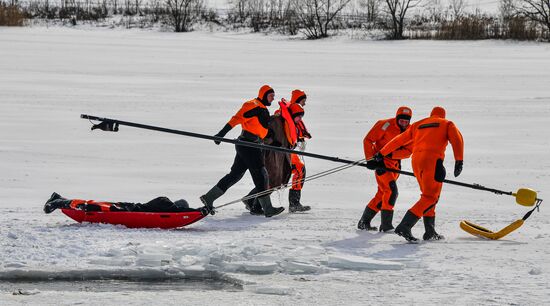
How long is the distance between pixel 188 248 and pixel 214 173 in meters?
5.92

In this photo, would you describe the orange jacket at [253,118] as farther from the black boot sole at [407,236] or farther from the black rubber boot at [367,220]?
the black boot sole at [407,236]

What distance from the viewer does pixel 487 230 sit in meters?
9.20

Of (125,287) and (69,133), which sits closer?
(125,287)

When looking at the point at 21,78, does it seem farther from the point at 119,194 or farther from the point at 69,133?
the point at 119,194

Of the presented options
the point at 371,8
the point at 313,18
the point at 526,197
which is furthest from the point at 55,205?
the point at 371,8

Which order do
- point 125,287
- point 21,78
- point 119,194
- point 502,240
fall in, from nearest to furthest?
1. point 125,287
2. point 502,240
3. point 119,194
4. point 21,78

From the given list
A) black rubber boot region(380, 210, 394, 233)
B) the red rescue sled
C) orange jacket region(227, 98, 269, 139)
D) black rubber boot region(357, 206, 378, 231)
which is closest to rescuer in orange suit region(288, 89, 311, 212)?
orange jacket region(227, 98, 269, 139)

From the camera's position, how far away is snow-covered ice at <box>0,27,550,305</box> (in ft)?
23.6

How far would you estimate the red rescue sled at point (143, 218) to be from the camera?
9.05 m

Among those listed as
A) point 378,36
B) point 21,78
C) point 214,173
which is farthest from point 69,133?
point 378,36

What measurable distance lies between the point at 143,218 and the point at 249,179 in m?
4.51

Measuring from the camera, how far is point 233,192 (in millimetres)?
12344

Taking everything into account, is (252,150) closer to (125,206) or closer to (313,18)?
(125,206)

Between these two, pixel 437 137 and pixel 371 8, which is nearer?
pixel 437 137
